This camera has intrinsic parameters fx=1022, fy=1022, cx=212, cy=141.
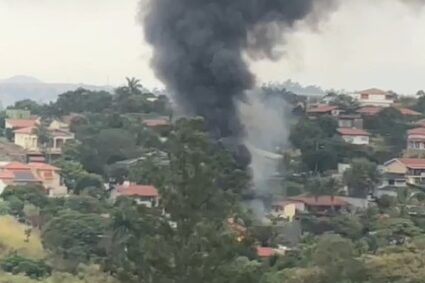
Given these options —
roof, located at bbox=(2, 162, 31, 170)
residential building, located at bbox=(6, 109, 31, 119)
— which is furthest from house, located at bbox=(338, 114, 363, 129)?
roof, located at bbox=(2, 162, 31, 170)

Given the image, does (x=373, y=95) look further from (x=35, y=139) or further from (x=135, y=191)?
(x=135, y=191)

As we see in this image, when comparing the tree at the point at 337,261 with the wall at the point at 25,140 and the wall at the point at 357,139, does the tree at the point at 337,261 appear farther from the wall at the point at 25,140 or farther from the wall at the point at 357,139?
the wall at the point at 25,140

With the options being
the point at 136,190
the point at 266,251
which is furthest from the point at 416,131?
the point at 266,251

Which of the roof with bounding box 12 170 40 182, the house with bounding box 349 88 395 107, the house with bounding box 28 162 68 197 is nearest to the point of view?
the house with bounding box 28 162 68 197

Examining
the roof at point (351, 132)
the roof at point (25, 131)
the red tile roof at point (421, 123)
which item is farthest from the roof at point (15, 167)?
the red tile roof at point (421, 123)

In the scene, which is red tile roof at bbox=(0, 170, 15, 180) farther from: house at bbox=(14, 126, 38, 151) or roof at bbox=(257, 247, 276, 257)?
roof at bbox=(257, 247, 276, 257)

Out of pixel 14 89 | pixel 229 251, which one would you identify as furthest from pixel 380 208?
pixel 14 89
